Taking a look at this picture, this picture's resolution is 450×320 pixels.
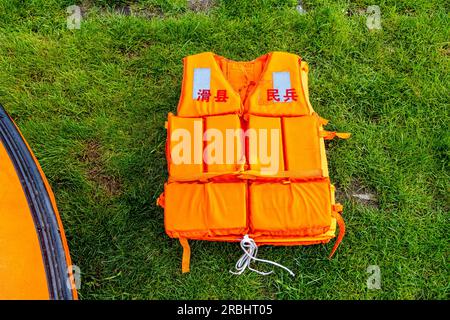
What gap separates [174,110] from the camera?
3273 mm

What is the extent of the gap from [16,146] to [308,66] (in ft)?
6.96

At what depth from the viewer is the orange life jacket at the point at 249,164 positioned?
261 centimetres

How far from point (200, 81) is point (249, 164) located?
0.65 m

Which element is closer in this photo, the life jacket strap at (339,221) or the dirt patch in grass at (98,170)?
the life jacket strap at (339,221)

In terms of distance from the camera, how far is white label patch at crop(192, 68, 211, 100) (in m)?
2.88

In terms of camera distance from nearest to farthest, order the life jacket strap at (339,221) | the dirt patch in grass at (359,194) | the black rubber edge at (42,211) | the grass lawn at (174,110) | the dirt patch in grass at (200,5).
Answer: the black rubber edge at (42,211), the life jacket strap at (339,221), the grass lawn at (174,110), the dirt patch in grass at (359,194), the dirt patch in grass at (200,5)

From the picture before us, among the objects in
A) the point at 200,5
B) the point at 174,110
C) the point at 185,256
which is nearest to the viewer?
the point at 185,256

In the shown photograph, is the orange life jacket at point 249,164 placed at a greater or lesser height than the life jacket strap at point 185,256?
greater

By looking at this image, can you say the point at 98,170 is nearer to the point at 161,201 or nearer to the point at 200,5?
the point at 161,201

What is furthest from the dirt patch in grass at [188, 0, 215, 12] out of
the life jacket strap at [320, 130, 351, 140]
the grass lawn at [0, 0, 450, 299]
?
the life jacket strap at [320, 130, 351, 140]

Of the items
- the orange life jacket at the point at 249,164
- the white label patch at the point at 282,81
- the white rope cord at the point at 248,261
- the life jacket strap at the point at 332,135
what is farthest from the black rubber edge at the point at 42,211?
the life jacket strap at the point at 332,135

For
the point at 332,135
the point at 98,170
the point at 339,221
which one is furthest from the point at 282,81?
the point at 98,170

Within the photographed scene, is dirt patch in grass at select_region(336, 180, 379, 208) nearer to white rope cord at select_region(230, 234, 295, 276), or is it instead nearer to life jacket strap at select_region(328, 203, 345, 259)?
life jacket strap at select_region(328, 203, 345, 259)

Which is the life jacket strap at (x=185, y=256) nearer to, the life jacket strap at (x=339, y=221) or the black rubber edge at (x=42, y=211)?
the black rubber edge at (x=42, y=211)
